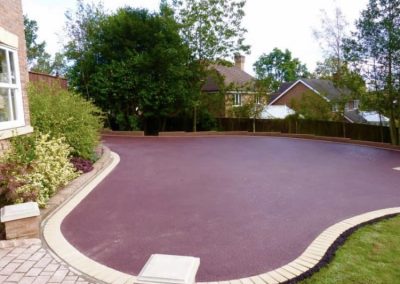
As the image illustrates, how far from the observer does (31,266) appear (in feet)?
13.1

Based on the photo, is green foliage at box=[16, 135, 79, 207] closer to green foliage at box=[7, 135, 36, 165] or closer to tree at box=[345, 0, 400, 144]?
green foliage at box=[7, 135, 36, 165]

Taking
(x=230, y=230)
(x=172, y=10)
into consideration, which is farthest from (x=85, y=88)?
(x=230, y=230)

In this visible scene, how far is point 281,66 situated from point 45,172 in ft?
202

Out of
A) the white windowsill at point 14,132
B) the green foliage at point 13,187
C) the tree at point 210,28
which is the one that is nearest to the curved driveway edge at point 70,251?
the green foliage at point 13,187

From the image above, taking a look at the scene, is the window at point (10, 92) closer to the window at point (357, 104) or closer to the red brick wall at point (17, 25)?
the red brick wall at point (17, 25)

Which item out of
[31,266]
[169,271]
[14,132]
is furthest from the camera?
[14,132]

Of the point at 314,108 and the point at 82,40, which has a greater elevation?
the point at 82,40

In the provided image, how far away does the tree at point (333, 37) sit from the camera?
50.6ft

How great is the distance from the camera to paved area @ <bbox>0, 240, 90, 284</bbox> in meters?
3.71

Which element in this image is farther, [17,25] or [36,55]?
[36,55]

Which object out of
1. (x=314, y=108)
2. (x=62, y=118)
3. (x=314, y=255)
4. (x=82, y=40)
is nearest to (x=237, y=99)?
(x=314, y=108)

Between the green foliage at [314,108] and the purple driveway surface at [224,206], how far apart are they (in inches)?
245

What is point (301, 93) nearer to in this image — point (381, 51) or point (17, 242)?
point (381, 51)

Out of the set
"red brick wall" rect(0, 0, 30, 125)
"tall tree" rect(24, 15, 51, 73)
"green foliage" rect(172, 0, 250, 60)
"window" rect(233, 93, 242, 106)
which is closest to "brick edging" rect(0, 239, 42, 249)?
"red brick wall" rect(0, 0, 30, 125)
